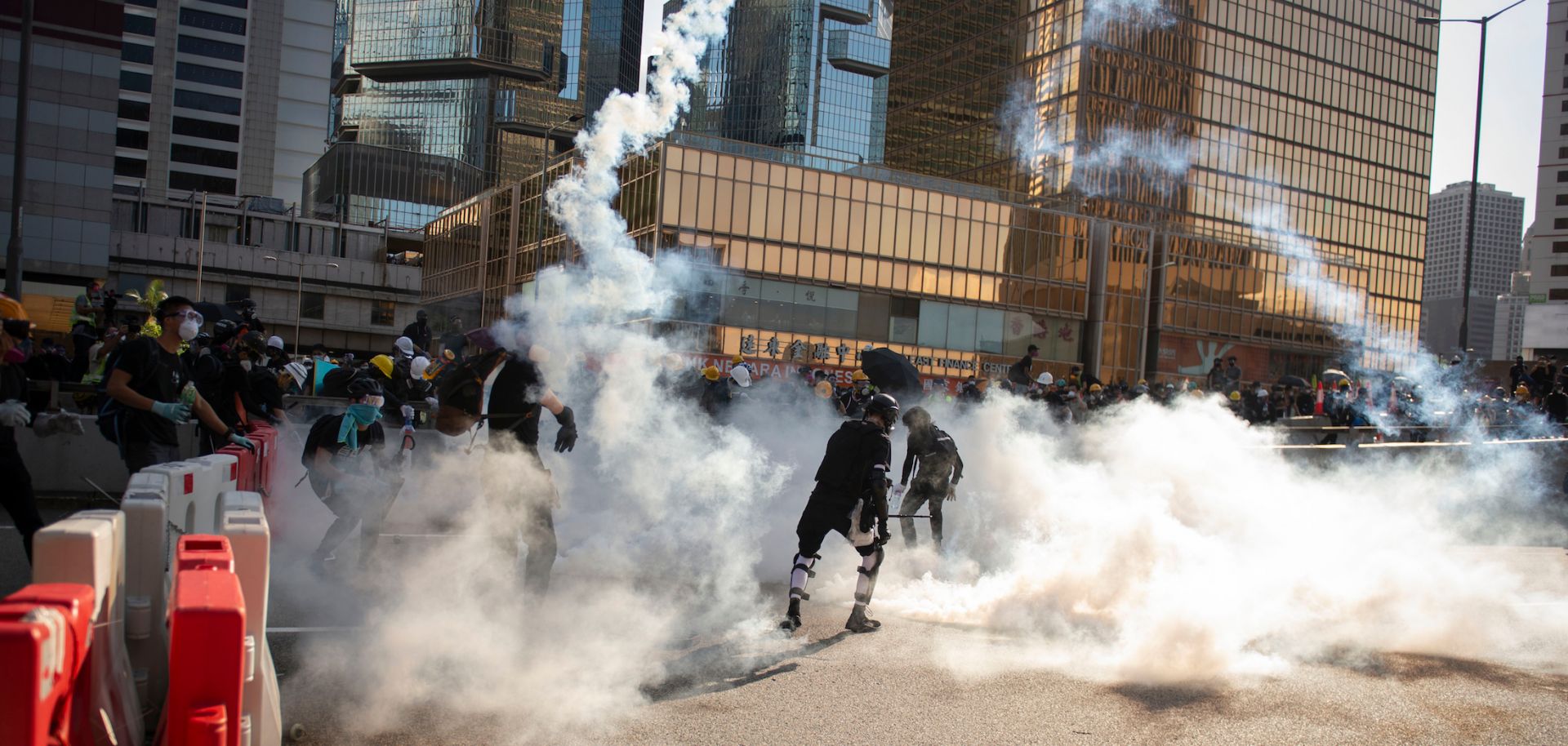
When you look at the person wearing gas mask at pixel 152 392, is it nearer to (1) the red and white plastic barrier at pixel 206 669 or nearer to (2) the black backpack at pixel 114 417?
(2) the black backpack at pixel 114 417

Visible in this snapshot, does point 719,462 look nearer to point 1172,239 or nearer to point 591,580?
point 591,580

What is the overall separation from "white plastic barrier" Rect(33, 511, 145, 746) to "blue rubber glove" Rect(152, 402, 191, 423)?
9.57ft

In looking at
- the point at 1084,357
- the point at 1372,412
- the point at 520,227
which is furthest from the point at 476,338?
the point at 1084,357

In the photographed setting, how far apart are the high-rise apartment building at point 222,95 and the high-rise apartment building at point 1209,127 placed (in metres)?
59.7

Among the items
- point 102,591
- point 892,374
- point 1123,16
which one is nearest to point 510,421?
point 102,591

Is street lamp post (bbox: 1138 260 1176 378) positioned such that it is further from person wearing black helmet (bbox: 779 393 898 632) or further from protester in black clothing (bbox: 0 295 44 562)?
protester in black clothing (bbox: 0 295 44 562)

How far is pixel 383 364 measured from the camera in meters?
12.1

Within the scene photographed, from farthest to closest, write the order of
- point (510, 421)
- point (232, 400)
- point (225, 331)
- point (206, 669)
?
point (225, 331), point (232, 400), point (510, 421), point (206, 669)

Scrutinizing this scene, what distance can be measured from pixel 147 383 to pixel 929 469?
21.0 ft

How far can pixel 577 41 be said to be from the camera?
119688mm

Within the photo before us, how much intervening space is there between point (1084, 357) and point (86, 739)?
5540 centimetres

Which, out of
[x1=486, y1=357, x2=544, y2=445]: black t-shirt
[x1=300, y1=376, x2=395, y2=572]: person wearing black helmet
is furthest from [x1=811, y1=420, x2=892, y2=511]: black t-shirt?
[x1=300, y1=376, x2=395, y2=572]: person wearing black helmet

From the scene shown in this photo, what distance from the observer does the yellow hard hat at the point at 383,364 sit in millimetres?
11914

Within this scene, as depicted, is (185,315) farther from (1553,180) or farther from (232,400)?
(1553,180)
